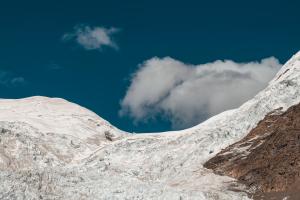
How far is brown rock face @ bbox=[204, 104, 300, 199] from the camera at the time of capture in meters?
115

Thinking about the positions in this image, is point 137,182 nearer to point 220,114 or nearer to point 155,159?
point 155,159

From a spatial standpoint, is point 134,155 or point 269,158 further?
point 134,155

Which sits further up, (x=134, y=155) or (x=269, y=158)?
(x=134, y=155)

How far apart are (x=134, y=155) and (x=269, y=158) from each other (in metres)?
39.1

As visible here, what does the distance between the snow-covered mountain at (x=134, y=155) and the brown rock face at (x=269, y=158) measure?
270 centimetres

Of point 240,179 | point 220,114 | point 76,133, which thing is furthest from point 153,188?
point 76,133

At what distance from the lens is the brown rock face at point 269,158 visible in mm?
115125

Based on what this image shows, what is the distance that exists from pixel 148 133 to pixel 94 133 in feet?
73.3

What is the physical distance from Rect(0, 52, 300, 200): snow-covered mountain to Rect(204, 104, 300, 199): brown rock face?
8.87 feet

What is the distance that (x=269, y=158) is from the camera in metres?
126

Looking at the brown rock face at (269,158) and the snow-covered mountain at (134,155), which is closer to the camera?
the snow-covered mountain at (134,155)

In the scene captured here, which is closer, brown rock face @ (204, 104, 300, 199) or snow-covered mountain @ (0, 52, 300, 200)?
snow-covered mountain @ (0, 52, 300, 200)

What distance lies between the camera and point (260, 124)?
13950 centimetres

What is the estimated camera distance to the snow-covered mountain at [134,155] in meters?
Result: 90.2
